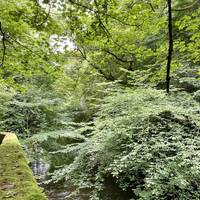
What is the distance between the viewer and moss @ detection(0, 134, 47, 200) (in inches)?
49.9

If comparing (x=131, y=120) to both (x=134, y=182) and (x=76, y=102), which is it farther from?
(x=76, y=102)

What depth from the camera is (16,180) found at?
153 centimetres

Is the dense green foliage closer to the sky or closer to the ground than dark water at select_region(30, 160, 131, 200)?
closer to the sky

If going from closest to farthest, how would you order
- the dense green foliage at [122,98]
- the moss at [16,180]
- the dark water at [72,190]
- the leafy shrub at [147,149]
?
1. the moss at [16,180]
2. the dense green foliage at [122,98]
3. the leafy shrub at [147,149]
4. the dark water at [72,190]

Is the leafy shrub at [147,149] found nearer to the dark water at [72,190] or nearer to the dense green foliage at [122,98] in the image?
the dense green foliage at [122,98]

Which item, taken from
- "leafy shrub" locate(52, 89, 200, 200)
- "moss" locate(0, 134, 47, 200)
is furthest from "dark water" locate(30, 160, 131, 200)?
"moss" locate(0, 134, 47, 200)

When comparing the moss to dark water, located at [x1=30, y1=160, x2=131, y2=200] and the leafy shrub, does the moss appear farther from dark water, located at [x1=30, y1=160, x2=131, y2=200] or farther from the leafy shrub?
dark water, located at [x1=30, y1=160, x2=131, y2=200]

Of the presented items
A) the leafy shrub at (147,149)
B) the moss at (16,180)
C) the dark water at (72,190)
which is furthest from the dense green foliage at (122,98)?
the moss at (16,180)

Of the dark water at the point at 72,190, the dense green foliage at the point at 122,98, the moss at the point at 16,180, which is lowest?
the dark water at the point at 72,190

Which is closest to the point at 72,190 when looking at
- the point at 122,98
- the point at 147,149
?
the point at 122,98

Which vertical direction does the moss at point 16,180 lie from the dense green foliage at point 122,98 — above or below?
below

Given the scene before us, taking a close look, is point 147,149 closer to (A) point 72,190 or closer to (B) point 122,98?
(B) point 122,98

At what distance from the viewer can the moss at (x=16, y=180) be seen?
1269mm

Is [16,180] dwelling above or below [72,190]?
above
